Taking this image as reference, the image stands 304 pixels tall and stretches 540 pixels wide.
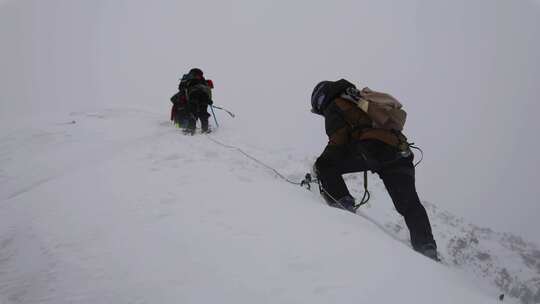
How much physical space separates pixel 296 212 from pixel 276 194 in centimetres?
65

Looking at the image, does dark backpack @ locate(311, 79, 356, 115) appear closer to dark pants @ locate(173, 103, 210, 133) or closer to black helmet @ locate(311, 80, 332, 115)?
black helmet @ locate(311, 80, 332, 115)

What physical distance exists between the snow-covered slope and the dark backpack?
1236 mm

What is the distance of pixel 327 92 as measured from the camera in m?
4.21

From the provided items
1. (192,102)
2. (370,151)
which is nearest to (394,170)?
(370,151)

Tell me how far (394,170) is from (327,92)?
1.32 meters

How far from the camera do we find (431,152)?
183 ft

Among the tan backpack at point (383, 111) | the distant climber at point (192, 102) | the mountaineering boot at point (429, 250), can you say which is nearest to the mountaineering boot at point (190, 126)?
the distant climber at point (192, 102)

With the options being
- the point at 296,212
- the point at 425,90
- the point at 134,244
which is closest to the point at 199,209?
the point at 134,244

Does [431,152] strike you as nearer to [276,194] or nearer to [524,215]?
[524,215]

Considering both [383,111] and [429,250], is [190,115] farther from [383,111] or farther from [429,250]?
[429,250]

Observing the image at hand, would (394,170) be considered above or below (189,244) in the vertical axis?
above

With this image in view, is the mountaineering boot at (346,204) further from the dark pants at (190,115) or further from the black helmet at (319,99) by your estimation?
the dark pants at (190,115)

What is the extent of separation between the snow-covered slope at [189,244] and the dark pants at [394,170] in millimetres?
543

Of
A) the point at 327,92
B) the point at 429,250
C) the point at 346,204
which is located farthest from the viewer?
the point at 327,92
